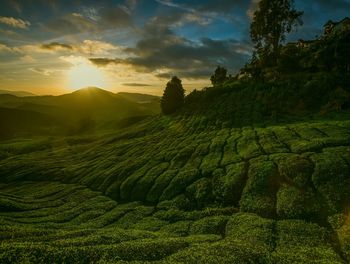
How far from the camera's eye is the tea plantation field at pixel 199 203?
35.0 metres

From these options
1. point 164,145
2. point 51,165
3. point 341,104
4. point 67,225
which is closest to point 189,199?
point 67,225

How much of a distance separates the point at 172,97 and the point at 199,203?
A: 8482 cm

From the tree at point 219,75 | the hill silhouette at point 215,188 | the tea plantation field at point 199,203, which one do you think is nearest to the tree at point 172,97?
the hill silhouette at point 215,188

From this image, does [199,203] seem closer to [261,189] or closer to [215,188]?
[215,188]

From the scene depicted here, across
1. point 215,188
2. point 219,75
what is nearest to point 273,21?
point 219,75

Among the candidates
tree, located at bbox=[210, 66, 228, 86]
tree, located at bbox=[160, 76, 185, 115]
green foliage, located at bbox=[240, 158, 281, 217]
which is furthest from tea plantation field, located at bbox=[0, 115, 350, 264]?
tree, located at bbox=[210, 66, 228, 86]

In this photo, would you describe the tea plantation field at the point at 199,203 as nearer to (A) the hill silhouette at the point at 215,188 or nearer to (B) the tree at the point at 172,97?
(A) the hill silhouette at the point at 215,188

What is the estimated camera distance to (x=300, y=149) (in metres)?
59.4

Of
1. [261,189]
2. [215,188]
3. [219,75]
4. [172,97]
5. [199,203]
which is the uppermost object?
[219,75]

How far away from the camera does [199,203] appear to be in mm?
55312


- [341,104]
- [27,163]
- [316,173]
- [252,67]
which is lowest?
[27,163]

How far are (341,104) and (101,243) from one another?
6784 cm

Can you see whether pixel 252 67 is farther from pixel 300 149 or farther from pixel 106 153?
pixel 300 149

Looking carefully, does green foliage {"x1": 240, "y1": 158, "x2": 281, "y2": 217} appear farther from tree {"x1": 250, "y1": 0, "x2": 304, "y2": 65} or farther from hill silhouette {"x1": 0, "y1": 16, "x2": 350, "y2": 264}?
tree {"x1": 250, "y1": 0, "x2": 304, "y2": 65}
